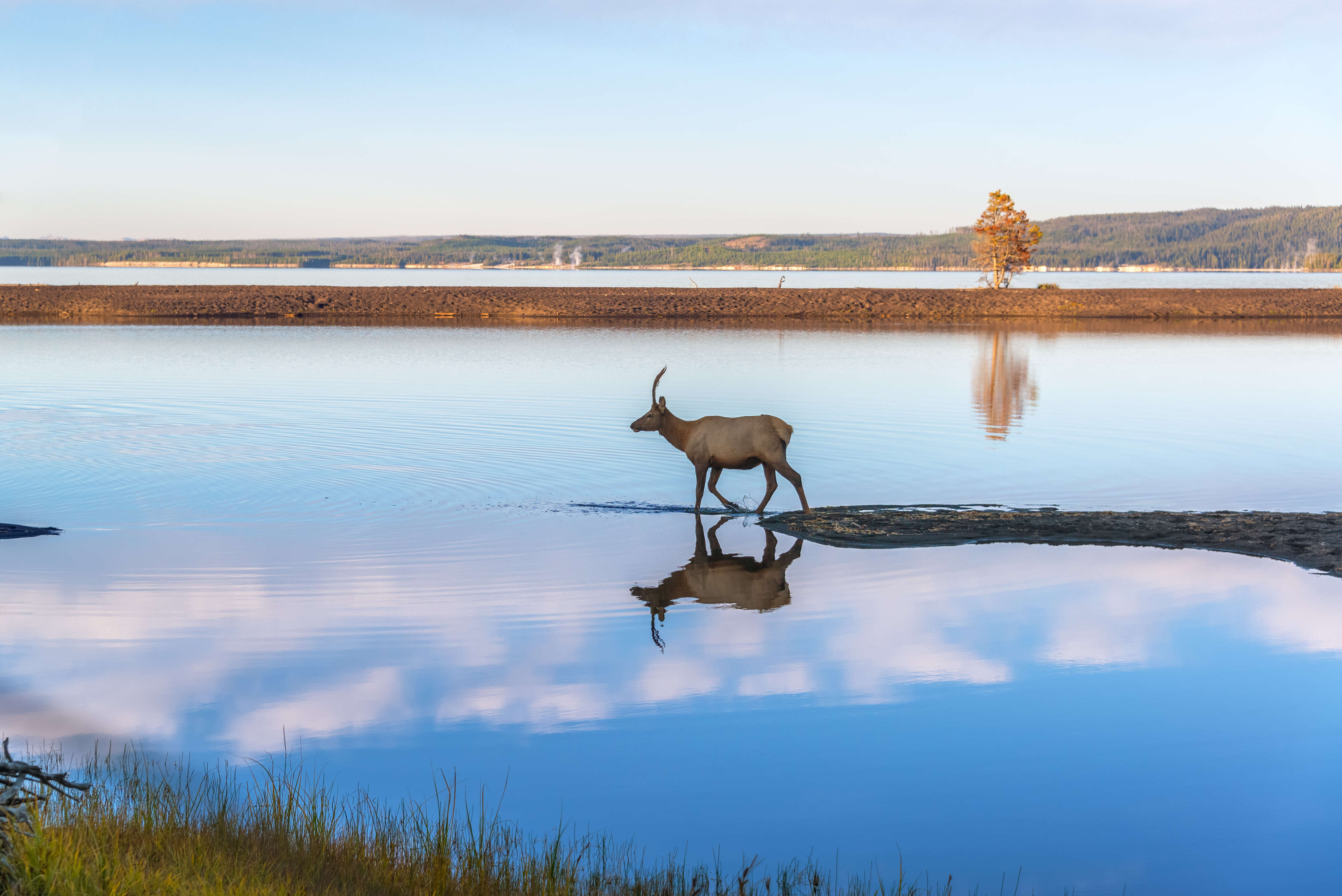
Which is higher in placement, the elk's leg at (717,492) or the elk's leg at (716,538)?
the elk's leg at (717,492)

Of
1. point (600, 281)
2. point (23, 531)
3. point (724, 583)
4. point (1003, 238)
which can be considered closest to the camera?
point (724, 583)

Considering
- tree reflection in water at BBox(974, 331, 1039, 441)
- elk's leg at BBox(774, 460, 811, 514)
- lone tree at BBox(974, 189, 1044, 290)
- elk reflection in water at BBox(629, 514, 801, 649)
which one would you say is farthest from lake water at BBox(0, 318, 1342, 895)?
lone tree at BBox(974, 189, 1044, 290)

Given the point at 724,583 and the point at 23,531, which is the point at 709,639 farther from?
the point at 23,531

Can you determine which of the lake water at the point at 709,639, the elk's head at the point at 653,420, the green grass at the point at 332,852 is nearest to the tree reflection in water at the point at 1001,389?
the lake water at the point at 709,639

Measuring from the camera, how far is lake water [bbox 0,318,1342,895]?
6867mm

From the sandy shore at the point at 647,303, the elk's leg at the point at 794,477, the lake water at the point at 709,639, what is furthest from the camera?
the sandy shore at the point at 647,303

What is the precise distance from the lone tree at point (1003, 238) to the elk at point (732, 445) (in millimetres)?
70644

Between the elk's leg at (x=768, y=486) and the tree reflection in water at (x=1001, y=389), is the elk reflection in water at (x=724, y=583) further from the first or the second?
the tree reflection in water at (x=1001, y=389)

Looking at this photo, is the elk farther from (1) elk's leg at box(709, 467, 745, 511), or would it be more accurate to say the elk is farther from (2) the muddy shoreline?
(2) the muddy shoreline

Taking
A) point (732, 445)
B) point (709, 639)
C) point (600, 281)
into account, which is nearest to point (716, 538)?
point (732, 445)

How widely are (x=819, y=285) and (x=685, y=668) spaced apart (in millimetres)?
122171

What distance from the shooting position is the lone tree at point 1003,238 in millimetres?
83375

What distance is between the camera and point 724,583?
475 inches

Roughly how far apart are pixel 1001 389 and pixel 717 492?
16995 millimetres
